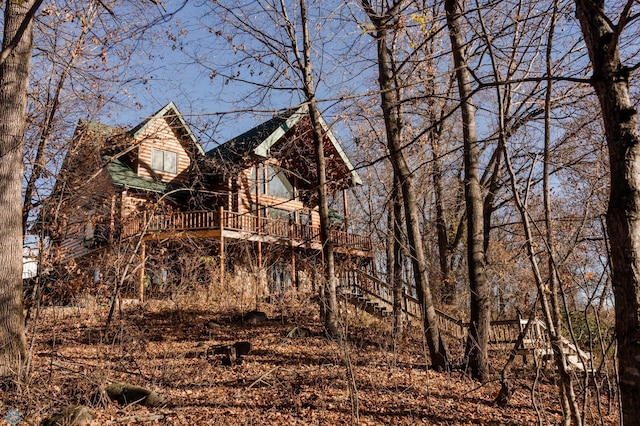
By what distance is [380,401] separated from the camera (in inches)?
276

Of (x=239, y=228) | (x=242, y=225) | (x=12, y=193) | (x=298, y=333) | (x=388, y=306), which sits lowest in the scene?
(x=298, y=333)

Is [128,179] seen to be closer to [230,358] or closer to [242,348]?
[242,348]

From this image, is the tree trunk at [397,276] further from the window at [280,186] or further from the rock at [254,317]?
the window at [280,186]

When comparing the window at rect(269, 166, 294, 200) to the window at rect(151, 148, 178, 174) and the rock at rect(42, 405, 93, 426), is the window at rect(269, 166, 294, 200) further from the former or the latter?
the rock at rect(42, 405, 93, 426)

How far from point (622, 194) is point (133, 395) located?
5.96m

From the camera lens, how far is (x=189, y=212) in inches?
652

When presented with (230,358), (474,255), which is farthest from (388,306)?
(230,358)

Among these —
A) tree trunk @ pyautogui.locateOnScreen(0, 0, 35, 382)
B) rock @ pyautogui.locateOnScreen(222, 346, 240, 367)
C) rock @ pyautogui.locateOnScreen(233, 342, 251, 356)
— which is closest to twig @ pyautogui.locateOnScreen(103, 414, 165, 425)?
tree trunk @ pyautogui.locateOnScreen(0, 0, 35, 382)

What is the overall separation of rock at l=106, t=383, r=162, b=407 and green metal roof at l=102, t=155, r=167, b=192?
1228 cm

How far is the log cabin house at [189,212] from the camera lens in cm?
1322

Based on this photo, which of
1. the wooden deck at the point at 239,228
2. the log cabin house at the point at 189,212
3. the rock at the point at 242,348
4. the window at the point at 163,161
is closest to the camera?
the rock at the point at 242,348

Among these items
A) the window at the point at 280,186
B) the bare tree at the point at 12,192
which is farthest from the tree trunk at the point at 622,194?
the window at the point at 280,186

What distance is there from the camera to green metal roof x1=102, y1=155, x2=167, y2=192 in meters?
18.0

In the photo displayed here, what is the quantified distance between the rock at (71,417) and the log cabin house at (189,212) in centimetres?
675
